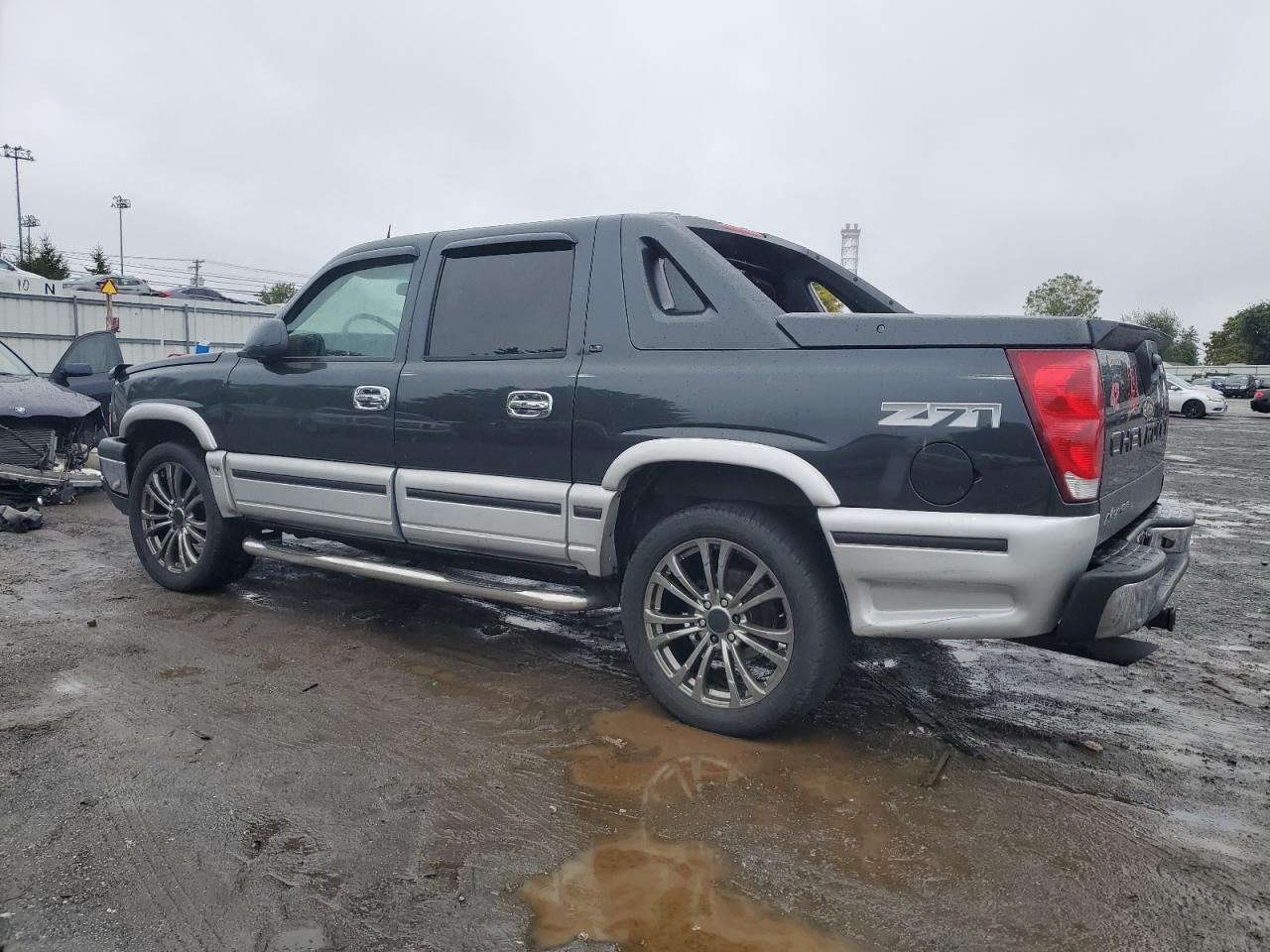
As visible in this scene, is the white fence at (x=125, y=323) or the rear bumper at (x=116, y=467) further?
the white fence at (x=125, y=323)

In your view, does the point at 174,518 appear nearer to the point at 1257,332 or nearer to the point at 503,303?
the point at 503,303

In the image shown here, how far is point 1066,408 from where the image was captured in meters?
2.81

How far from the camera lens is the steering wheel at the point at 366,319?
14.6ft

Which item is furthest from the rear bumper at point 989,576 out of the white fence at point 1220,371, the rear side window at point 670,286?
the white fence at point 1220,371

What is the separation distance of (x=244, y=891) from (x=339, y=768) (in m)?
0.73

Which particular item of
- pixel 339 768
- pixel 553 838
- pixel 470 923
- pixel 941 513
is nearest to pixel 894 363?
pixel 941 513

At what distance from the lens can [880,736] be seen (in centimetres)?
347

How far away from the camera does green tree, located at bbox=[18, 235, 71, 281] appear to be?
176ft

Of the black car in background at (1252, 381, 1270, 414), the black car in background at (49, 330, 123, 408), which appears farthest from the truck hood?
the black car in background at (1252, 381, 1270, 414)

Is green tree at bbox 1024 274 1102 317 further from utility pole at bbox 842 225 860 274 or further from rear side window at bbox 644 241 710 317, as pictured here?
rear side window at bbox 644 241 710 317

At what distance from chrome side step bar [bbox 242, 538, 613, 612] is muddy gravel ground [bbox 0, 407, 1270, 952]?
14.9 inches

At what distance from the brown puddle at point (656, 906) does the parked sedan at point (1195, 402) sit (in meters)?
29.5

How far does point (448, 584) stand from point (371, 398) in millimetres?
960

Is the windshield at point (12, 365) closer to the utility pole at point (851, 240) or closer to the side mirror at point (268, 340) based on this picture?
the side mirror at point (268, 340)
